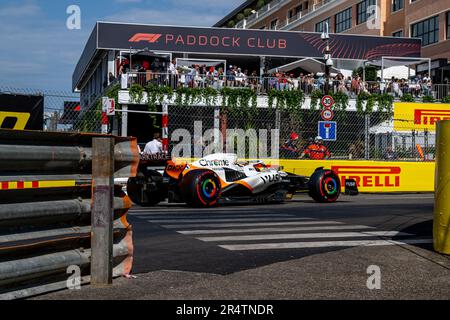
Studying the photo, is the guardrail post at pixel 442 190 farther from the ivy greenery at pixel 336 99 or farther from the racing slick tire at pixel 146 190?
the ivy greenery at pixel 336 99

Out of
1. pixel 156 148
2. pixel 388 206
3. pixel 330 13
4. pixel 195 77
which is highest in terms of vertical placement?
pixel 330 13

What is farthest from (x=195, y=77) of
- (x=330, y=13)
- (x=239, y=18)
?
(x=239, y=18)

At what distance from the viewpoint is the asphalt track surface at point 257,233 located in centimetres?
673

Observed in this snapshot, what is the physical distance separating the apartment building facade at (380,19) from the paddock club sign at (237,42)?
3485mm

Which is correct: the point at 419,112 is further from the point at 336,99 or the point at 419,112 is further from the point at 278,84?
the point at 278,84

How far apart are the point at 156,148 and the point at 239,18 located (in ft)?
216

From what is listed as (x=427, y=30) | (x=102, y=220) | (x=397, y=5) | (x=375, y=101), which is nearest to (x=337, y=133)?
(x=375, y=101)

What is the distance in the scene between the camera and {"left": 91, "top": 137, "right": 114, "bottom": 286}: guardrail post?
16.7 feet

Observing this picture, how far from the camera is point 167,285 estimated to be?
17.4ft

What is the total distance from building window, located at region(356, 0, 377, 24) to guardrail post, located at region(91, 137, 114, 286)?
4875 centimetres

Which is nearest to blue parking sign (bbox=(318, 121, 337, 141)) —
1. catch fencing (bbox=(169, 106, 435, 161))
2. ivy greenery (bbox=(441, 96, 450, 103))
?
catch fencing (bbox=(169, 106, 435, 161))

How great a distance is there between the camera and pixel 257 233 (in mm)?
9023

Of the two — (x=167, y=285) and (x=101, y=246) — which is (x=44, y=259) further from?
(x=167, y=285)

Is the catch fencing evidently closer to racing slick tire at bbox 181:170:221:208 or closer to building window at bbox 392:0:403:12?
racing slick tire at bbox 181:170:221:208
